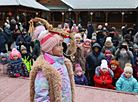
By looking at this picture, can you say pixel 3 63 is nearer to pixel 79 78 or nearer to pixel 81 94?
pixel 79 78

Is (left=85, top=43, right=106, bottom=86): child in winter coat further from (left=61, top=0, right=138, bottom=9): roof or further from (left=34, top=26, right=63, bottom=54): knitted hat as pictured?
(left=61, top=0, right=138, bottom=9): roof

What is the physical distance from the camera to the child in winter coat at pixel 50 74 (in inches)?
70.6

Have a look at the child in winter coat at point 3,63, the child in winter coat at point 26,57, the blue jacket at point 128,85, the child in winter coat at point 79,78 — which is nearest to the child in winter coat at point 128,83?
the blue jacket at point 128,85

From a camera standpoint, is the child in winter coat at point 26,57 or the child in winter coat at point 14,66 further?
the child in winter coat at point 26,57

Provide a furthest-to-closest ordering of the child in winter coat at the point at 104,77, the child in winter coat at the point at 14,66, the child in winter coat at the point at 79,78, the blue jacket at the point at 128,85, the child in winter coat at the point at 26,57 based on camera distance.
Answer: the child in winter coat at the point at 26,57 < the child in winter coat at the point at 14,66 < the child in winter coat at the point at 79,78 < the child in winter coat at the point at 104,77 < the blue jacket at the point at 128,85

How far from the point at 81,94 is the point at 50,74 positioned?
73.1 inches

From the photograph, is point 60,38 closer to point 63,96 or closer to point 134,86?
point 63,96

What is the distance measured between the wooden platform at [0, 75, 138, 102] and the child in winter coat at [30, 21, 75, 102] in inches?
54.0

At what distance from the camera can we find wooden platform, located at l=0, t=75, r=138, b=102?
3246 mm

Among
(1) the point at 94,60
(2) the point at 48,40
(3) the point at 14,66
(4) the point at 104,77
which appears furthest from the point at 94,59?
(2) the point at 48,40

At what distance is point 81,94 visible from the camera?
3.47m

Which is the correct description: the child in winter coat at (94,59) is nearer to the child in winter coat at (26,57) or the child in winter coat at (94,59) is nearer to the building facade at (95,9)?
the child in winter coat at (26,57)

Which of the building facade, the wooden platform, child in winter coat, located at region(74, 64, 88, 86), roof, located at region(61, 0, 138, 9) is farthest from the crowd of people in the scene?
roof, located at region(61, 0, 138, 9)

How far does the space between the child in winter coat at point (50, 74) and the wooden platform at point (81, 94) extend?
1.37 m
